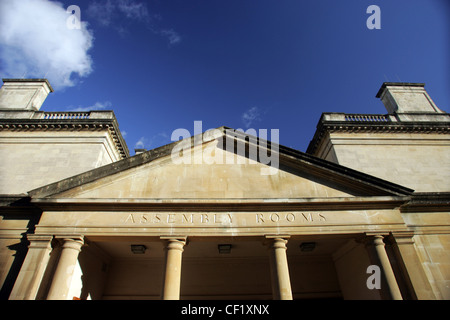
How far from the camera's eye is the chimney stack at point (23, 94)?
71.1ft

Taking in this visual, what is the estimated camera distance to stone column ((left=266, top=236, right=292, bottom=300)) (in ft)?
27.8

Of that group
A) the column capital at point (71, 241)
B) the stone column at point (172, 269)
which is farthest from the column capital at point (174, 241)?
the column capital at point (71, 241)

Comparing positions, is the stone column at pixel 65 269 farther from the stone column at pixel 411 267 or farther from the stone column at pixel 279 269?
the stone column at pixel 411 267

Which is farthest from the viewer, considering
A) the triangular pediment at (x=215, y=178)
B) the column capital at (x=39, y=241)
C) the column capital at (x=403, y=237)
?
the triangular pediment at (x=215, y=178)

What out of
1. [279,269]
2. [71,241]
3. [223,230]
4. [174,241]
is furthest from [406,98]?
[71,241]

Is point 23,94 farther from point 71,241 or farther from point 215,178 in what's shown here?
point 215,178

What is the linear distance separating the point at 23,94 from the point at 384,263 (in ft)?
92.8

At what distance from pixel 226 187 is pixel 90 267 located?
6953mm

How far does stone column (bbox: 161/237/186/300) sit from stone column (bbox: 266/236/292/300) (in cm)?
321

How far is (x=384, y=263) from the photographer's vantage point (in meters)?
9.01

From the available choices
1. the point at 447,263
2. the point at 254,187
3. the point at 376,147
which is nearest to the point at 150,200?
the point at 254,187

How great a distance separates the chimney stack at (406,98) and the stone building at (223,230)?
1332 cm

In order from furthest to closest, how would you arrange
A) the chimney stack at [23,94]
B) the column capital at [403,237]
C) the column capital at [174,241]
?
the chimney stack at [23,94]
the column capital at [403,237]
the column capital at [174,241]
